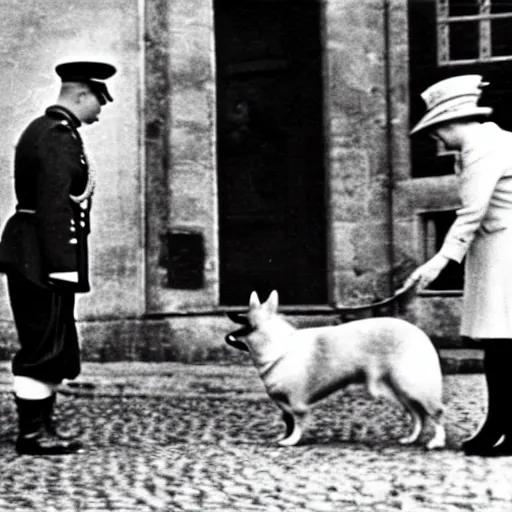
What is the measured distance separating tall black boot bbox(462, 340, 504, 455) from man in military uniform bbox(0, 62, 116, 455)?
5.39 ft

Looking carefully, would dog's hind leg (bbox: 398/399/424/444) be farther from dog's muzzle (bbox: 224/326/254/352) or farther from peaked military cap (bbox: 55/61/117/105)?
peaked military cap (bbox: 55/61/117/105)

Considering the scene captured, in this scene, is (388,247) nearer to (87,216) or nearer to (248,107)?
(248,107)

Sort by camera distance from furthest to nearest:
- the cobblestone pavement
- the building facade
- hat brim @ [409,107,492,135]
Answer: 1. the building facade
2. hat brim @ [409,107,492,135]
3. the cobblestone pavement

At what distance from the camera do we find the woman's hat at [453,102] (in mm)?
5262

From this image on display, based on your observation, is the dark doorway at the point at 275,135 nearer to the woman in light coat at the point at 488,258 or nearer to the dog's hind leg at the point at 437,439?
the dog's hind leg at the point at 437,439

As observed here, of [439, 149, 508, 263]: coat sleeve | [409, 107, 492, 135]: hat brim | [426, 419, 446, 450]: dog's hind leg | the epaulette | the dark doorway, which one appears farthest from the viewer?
the dark doorway

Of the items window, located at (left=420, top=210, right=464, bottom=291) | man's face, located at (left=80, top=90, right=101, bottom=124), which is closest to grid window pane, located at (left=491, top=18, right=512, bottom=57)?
window, located at (left=420, top=210, right=464, bottom=291)

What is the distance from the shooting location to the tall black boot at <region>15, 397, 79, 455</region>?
5420 millimetres

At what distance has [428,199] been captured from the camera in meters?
8.90

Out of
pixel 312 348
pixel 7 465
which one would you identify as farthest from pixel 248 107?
pixel 7 465

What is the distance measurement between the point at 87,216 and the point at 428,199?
3798 millimetres

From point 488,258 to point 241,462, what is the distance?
4.12 ft

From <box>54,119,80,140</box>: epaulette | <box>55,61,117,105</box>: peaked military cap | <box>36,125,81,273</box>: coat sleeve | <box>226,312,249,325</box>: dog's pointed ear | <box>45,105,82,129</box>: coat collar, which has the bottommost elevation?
<box>226,312,249,325</box>: dog's pointed ear

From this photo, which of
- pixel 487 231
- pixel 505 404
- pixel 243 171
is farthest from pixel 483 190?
pixel 243 171
